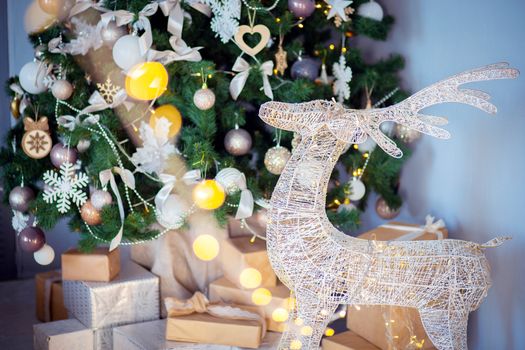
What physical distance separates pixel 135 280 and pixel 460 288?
→ 3.21 ft

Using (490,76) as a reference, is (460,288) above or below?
below

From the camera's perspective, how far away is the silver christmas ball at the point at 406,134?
6.68ft

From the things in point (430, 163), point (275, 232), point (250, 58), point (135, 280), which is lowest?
point (135, 280)

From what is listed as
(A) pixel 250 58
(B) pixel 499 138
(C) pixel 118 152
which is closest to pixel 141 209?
(C) pixel 118 152

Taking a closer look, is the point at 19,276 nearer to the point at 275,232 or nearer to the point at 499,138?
the point at 275,232

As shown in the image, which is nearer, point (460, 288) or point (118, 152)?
point (460, 288)

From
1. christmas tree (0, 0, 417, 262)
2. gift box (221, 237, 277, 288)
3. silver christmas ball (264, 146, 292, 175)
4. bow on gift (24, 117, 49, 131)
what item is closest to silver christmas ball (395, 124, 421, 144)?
christmas tree (0, 0, 417, 262)

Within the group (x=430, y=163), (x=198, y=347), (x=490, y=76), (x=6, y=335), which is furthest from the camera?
(x=6, y=335)

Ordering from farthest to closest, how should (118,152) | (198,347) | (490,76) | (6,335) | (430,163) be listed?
(6,335) < (430,163) < (118,152) < (198,347) < (490,76)

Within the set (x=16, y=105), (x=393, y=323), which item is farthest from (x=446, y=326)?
(x=16, y=105)

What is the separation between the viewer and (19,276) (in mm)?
2758

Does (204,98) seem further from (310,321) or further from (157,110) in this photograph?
(310,321)

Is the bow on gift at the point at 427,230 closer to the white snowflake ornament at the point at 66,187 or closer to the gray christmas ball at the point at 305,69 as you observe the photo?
the gray christmas ball at the point at 305,69

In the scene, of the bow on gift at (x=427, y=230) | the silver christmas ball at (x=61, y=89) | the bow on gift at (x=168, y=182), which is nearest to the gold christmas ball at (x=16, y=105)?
the silver christmas ball at (x=61, y=89)
